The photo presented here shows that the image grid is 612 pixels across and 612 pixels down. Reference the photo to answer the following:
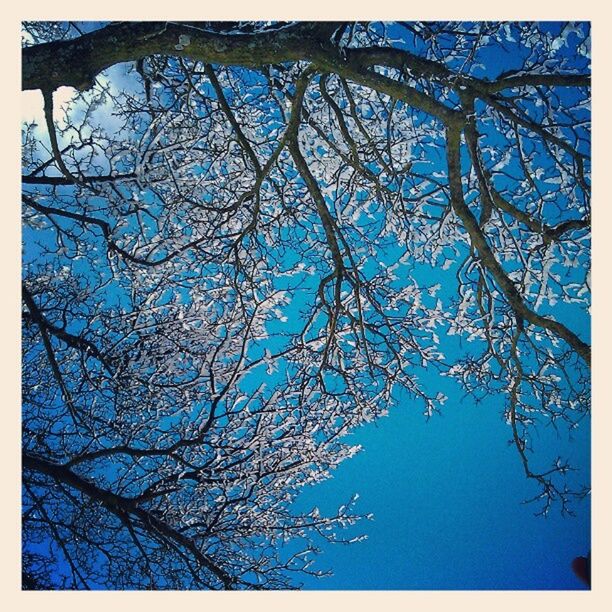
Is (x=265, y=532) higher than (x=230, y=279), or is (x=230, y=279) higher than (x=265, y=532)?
(x=230, y=279)

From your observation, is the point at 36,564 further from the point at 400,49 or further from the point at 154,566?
the point at 400,49

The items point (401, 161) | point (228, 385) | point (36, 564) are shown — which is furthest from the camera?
point (401, 161)

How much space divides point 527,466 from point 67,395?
1755 mm

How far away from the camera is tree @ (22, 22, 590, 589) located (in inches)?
81.2

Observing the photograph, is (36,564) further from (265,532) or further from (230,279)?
(230,279)

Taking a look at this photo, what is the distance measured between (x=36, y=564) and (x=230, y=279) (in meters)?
1.27

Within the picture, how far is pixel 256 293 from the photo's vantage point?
2246mm

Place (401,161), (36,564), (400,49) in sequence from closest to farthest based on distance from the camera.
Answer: (400,49)
(36,564)
(401,161)

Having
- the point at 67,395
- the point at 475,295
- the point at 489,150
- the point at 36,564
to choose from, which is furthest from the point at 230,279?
the point at 36,564

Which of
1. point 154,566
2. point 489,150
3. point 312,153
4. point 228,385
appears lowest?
point 154,566

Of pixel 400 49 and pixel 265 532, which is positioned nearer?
pixel 400 49


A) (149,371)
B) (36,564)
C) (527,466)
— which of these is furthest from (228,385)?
(527,466)

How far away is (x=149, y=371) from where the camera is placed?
238cm

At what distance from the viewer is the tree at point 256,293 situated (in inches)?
81.2
